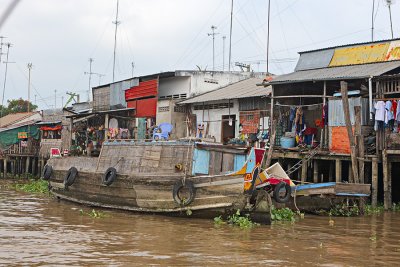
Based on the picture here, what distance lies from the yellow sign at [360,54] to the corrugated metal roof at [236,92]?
10.3 feet

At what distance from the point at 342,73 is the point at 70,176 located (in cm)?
1017

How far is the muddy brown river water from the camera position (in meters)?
8.70

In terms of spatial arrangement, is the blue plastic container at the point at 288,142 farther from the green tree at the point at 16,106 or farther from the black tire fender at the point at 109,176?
the green tree at the point at 16,106

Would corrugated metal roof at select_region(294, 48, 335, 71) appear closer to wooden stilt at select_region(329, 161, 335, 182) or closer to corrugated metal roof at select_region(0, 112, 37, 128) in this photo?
wooden stilt at select_region(329, 161, 335, 182)

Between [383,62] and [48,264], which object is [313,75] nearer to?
[383,62]

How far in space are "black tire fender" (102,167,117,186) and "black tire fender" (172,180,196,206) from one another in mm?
2494

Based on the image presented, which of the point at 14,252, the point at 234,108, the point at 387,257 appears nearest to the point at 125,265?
the point at 14,252

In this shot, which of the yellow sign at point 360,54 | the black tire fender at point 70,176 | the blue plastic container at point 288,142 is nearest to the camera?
the black tire fender at point 70,176

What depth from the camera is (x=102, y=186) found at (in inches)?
637

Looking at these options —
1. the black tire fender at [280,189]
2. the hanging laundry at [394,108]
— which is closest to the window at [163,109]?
the hanging laundry at [394,108]

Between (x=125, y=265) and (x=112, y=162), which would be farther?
(x=112, y=162)

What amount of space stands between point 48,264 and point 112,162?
8171 millimetres

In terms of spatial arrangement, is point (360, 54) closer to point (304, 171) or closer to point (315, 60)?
point (315, 60)

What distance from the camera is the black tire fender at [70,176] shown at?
17.6 m
